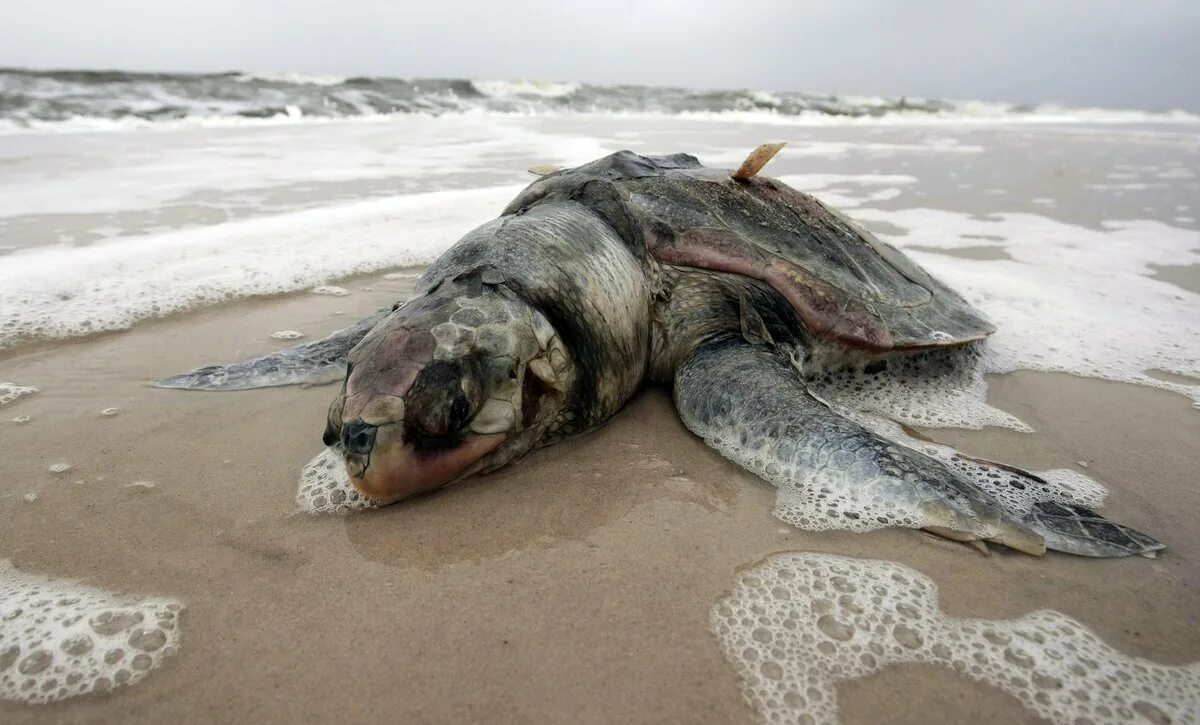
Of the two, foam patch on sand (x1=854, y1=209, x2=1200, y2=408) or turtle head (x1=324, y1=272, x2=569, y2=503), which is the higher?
turtle head (x1=324, y1=272, x2=569, y2=503)

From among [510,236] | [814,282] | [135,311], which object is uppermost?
[510,236]

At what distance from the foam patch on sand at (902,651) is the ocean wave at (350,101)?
50.6 ft

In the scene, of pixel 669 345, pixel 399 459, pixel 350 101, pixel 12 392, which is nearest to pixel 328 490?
pixel 399 459

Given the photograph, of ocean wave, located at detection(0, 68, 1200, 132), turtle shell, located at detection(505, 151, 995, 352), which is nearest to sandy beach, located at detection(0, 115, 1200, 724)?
turtle shell, located at detection(505, 151, 995, 352)

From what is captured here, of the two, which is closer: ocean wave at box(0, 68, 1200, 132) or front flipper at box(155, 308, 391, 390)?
front flipper at box(155, 308, 391, 390)

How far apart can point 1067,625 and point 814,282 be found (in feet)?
4.63

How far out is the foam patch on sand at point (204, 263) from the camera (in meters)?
3.05

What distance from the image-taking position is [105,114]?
13508mm

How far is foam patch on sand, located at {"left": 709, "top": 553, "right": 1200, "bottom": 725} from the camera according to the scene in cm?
117

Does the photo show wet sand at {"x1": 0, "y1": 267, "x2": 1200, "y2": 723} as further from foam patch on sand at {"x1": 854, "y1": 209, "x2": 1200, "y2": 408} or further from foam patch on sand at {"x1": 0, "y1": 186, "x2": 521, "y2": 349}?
foam patch on sand at {"x1": 0, "y1": 186, "x2": 521, "y2": 349}

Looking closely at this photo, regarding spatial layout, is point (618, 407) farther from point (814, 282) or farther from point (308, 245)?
point (308, 245)

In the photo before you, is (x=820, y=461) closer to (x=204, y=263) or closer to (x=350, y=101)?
(x=204, y=263)

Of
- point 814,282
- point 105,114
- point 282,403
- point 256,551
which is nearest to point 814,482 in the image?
point 814,282

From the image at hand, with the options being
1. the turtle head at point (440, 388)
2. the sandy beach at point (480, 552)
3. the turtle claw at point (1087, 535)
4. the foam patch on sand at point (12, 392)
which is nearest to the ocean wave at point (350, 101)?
the foam patch on sand at point (12, 392)
